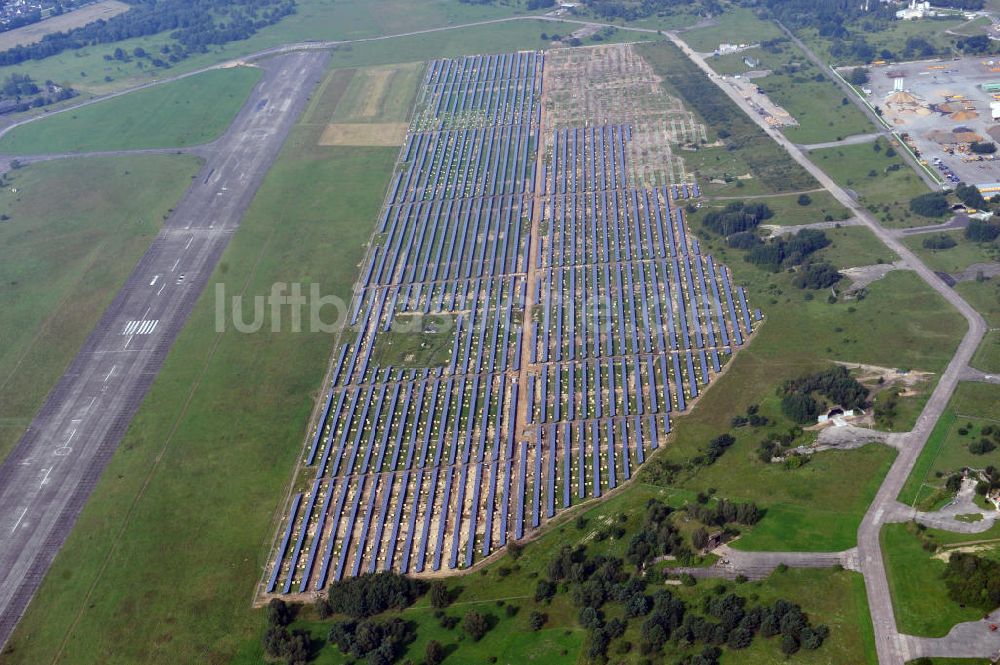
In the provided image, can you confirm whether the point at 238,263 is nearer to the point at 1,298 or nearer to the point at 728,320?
the point at 1,298

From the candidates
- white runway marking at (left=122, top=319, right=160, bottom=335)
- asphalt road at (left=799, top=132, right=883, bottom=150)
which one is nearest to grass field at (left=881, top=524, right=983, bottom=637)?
asphalt road at (left=799, top=132, right=883, bottom=150)

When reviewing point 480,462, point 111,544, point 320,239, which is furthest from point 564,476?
point 320,239

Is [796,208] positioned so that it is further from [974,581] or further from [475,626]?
[475,626]

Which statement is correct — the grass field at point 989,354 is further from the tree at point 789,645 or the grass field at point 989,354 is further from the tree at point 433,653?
the tree at point 433,653

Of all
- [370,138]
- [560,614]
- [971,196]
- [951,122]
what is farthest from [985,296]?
[370,138]

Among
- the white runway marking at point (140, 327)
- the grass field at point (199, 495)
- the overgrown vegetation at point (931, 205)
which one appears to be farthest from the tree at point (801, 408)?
the white runway marking at point (140, 327)
